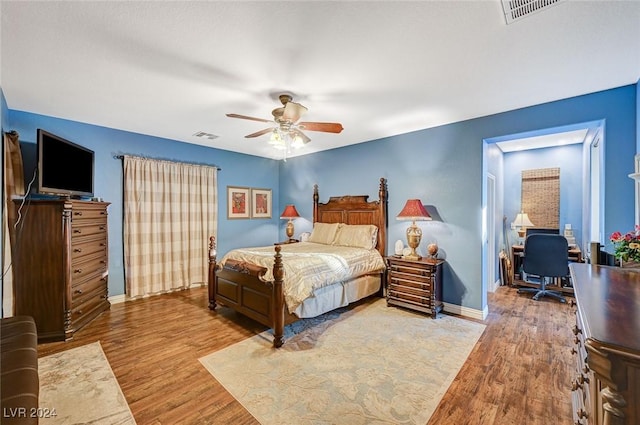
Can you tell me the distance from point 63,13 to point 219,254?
4.20 m

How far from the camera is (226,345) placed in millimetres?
2803

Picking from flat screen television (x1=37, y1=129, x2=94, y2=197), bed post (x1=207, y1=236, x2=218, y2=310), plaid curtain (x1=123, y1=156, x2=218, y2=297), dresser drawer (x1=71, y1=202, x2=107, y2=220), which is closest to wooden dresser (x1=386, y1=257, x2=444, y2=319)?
bed post (x1=207, y1=236, x2=218, y2=310)

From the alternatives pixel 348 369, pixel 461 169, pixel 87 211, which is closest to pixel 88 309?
pixel 87 211

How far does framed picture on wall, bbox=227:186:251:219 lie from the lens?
549cm

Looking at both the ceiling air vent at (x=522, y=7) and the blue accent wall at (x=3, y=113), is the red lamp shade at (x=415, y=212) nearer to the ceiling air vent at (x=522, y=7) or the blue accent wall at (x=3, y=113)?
the ceiling air vent at (x=522, y=7)

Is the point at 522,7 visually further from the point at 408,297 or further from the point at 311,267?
the point at 408,297

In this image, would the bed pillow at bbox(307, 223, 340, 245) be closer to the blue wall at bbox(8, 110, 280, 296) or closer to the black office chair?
the blue wall at bbox(8, 110, 280, 296)

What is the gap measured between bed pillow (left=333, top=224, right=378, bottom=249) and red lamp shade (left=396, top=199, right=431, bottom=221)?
715mm

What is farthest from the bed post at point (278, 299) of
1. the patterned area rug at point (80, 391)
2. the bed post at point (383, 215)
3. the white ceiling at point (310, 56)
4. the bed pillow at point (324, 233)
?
the bed post at point (383, 215)

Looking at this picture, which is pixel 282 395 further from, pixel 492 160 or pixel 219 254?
pixel 492 160

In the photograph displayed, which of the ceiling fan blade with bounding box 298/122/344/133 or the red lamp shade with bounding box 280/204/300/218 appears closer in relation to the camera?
the ceiling fan blade with bounding box 298/122/344/133

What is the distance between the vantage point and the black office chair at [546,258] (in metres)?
4.10

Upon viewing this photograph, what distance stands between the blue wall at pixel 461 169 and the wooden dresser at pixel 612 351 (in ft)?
7.14

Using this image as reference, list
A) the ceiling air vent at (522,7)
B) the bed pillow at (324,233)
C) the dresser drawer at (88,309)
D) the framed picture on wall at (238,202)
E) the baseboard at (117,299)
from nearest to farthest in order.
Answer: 1. the ceiling air vent at (522,7)
2. the dresser drawer at (88,309)
3. the baseboard at (117,299)
4. the bed pillow at (324,233)
5. the framed picture on wall at (238,202)
